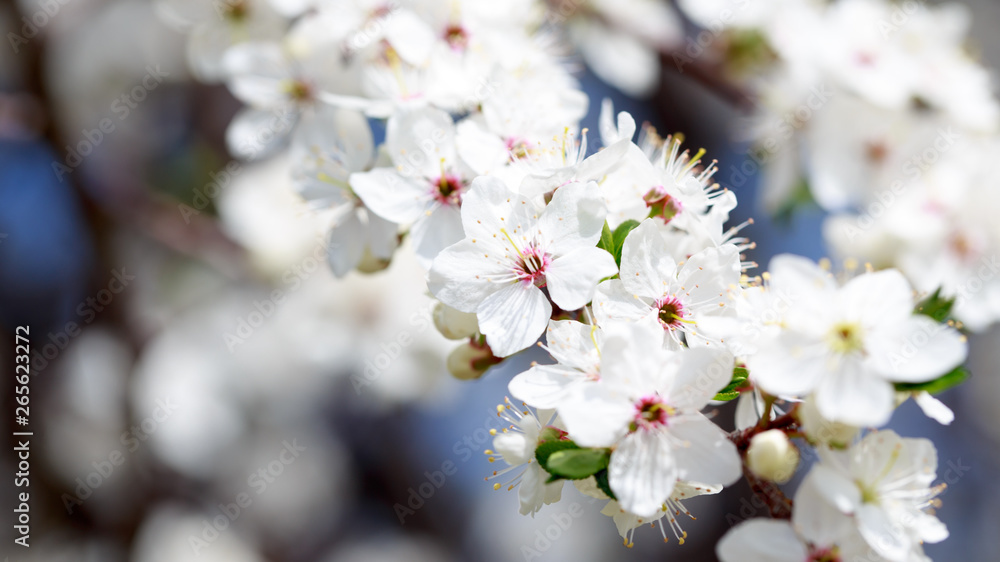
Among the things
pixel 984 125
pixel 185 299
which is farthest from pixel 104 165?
pixel 984 125

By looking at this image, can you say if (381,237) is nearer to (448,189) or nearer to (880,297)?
(448,189)

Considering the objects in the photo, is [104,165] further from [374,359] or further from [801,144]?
[801,144]

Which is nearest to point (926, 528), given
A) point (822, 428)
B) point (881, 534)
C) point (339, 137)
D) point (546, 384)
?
point (881, 534)

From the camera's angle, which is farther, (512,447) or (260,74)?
(260,74)

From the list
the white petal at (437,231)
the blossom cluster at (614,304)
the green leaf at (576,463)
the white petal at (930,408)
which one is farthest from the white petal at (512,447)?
the white petal at (930,408)

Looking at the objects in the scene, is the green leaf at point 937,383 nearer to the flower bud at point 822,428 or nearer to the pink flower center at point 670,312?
the flower bud at point 822,428

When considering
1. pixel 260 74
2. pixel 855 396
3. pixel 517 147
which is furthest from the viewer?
pixel 260 74

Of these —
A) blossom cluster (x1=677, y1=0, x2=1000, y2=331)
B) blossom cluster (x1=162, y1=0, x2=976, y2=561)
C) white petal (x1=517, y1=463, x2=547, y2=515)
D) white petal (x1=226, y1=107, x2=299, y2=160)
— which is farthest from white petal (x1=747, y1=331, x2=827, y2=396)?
blossom cluster (x1=677, y1=0, x2=1000, y2=331)
